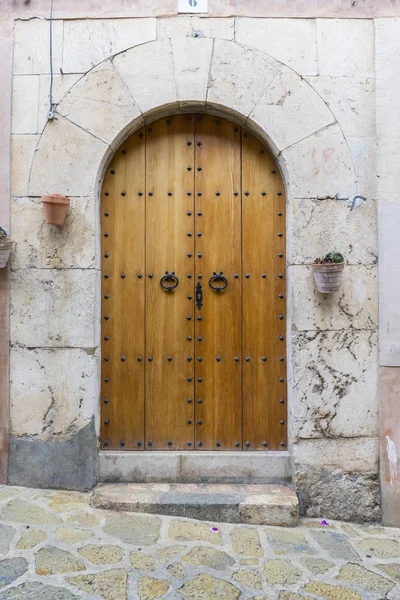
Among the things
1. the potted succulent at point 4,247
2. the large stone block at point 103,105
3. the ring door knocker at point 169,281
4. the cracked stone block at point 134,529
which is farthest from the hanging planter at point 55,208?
the cracked stone block at point 134,529

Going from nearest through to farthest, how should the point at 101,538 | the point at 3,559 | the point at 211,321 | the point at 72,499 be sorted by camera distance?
the point at 3,559 → the point at 101,538 → the point at 72,499 → the point at 211,321

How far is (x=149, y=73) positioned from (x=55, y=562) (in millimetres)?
2753

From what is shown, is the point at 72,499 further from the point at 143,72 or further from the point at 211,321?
the point at 143,72

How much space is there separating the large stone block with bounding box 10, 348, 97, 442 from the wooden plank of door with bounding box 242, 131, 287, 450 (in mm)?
1007

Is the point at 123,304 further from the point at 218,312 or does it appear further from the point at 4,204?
the point at 4,204

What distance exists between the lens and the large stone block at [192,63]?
9.36 ft

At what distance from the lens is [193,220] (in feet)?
9.84

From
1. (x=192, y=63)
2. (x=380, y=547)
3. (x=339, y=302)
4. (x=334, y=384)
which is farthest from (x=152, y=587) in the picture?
(x=192, y=63)

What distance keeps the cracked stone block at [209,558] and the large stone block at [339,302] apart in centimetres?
131

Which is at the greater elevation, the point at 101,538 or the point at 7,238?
the point at 7,238

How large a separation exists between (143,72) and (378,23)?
149 centimetres

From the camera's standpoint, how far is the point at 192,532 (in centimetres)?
248

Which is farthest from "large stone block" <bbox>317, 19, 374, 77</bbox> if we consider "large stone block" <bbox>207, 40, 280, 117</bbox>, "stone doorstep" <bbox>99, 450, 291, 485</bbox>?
"stone doorstep" <bbox>99, 450, 291, 485</bbox>

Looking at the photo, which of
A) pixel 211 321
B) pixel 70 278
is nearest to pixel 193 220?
pixel 211 321
